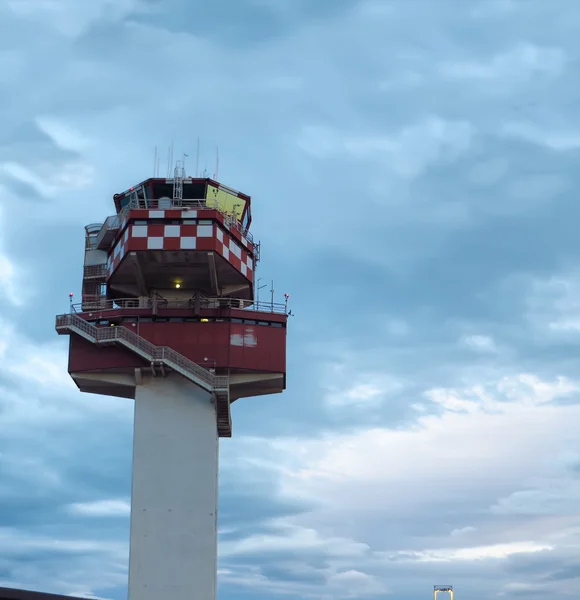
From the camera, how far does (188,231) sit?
224 ft

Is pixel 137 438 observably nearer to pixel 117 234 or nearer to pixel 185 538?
pixel 185 538

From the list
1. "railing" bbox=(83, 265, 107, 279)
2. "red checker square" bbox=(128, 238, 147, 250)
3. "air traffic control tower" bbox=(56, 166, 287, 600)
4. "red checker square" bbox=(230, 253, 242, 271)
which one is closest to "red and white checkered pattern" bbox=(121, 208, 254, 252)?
"air traffic control tower" bbox=(56, 166, 287, 600)

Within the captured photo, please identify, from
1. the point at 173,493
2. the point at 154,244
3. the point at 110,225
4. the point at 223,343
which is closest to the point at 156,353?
the point at 223,343

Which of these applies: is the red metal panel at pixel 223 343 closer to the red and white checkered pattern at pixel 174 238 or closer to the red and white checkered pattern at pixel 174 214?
the red and white checkered pattern at pixel 174 238

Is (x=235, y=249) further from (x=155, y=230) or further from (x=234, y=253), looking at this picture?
(x=155, y=230)

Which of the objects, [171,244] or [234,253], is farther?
[234,253]

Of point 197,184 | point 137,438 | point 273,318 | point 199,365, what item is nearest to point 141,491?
point 137,438

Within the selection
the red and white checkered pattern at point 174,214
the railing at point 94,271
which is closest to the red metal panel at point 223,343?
the red and white checkered pattern at point 174,214

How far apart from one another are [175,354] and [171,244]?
7180 millimetres

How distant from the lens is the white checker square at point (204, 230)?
6819 cm

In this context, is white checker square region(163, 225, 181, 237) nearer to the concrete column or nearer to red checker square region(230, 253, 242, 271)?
red checker square region(230, 253, 242, 271)

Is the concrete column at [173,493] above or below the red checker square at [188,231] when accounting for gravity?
below

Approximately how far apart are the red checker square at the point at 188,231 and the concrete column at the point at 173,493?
938 centimetres

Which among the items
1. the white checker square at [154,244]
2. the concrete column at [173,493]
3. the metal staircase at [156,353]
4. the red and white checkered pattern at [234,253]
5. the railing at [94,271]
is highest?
the railing at [94,271]
